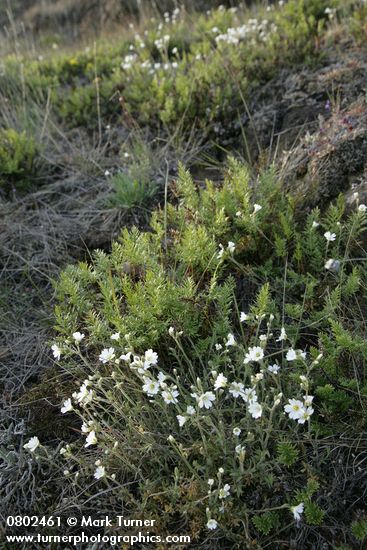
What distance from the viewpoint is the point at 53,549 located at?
2.39 meters

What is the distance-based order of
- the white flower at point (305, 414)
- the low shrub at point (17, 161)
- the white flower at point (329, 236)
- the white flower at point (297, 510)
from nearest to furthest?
the white flower at point (297, 510) < the white flower at point (305, 414) < the white flower at point (329, 236) < the low shrub at point (17, 161)

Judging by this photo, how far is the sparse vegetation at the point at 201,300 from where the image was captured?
7.54 feet

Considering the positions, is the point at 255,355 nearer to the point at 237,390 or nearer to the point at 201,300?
the point at 237,390

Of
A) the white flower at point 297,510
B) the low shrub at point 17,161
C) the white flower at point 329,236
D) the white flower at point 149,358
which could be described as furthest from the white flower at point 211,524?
the low shrub at point 17,161

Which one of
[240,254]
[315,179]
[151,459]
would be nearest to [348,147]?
[315,179]

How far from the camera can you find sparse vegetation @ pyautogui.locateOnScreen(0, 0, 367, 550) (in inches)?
90.4

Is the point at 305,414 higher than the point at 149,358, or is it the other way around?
the point at 149,358

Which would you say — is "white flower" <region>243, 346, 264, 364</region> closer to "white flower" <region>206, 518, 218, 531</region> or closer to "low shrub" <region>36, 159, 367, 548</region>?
"low shrub" <region>36, 159, 367, 548</region>

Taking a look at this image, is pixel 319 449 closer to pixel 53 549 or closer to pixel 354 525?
pixel 354 525

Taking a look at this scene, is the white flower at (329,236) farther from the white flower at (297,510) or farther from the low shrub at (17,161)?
the low shrub at (17,161)

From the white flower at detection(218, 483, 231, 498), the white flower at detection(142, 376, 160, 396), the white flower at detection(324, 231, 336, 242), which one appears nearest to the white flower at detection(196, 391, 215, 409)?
the white flower at detection(142, 376, 160, 396)

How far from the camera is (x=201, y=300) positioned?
2.94 metres

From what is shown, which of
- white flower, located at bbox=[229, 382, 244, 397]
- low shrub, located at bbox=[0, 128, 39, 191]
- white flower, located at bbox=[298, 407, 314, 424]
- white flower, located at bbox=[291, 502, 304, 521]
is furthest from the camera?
low shrub, located at bbox=[0, 128, 39, 191]

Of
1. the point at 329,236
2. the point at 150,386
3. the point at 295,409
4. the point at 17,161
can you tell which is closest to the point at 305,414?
the point at 295,409
